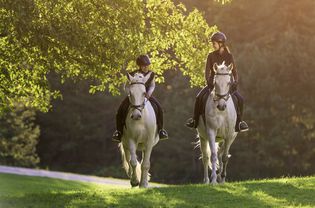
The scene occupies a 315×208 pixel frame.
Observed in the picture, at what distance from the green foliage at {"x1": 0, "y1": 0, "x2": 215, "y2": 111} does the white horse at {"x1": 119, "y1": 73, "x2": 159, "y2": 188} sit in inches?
116

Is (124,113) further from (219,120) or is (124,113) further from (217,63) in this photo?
(217,63)

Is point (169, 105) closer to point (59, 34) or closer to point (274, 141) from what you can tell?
point (274, 141)

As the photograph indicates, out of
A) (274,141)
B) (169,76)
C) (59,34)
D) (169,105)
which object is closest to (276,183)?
(59,34)

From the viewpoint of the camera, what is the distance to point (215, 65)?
62.2 feet

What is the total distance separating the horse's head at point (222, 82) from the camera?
739 inches

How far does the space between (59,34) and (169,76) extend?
176 feet

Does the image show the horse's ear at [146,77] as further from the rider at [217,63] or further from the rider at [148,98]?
the rider at [217,63]

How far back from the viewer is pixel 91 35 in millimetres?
21125

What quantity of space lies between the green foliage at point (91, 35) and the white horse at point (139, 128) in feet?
9.70

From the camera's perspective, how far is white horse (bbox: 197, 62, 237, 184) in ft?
61.7

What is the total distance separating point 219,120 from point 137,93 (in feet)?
7.91

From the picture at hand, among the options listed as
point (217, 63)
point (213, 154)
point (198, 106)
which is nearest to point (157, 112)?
point (198, 106)

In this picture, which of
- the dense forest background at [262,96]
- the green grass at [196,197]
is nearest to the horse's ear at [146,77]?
the green grass at [196,197]

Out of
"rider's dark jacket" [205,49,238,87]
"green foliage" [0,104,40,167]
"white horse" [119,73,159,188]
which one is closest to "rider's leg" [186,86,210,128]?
"rider's dark jacket" [205,49,238,87]
